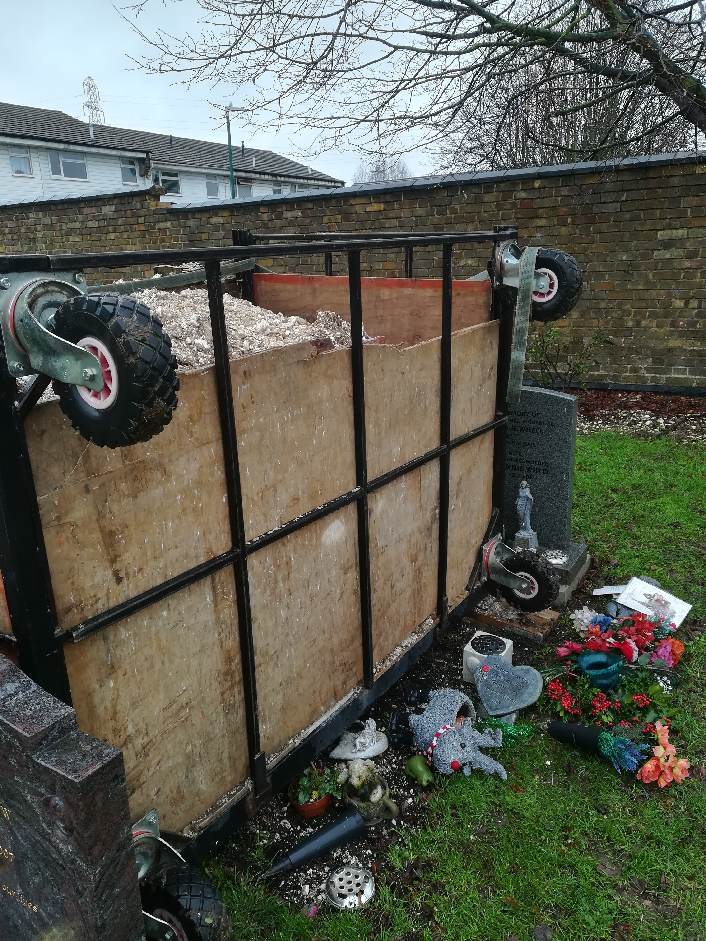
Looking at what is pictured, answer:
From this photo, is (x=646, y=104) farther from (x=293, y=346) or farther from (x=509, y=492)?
(x=293, y=346)

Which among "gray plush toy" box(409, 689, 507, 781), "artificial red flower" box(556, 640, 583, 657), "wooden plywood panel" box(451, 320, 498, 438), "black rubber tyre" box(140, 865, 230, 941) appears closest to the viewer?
"black rubber tyre" box(140, 865, 230, 941)

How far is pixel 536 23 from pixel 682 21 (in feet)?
5.73

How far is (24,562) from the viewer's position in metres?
1.81

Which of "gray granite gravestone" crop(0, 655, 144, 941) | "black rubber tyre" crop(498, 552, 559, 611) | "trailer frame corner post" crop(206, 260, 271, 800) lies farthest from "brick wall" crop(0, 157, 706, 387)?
"gray granite gravestone" crop(0, 655, 144, 941)

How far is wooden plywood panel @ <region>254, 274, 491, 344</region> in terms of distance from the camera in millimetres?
3729

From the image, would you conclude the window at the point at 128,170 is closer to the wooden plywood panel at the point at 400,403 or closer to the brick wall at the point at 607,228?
the brick wall at the point at 607,228

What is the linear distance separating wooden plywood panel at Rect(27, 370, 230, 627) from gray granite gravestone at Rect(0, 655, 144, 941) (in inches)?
13.9

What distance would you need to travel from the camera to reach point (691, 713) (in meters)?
3.58

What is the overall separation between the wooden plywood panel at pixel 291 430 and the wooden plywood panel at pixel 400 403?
17cm

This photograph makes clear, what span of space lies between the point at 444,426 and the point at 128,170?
3211cm

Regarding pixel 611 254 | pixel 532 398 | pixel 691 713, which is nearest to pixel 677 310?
pixel 611 254

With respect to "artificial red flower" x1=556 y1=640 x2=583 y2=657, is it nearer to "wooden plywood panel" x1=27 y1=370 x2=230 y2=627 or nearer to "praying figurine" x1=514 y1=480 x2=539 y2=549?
"praying figurine" x1=514 y1=480 x2=539 y2=549

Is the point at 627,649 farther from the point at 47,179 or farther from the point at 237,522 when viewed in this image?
the point at 47,179

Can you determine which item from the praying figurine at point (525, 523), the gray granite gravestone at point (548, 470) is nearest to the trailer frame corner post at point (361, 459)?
the praying figurine at point (525, 523)
